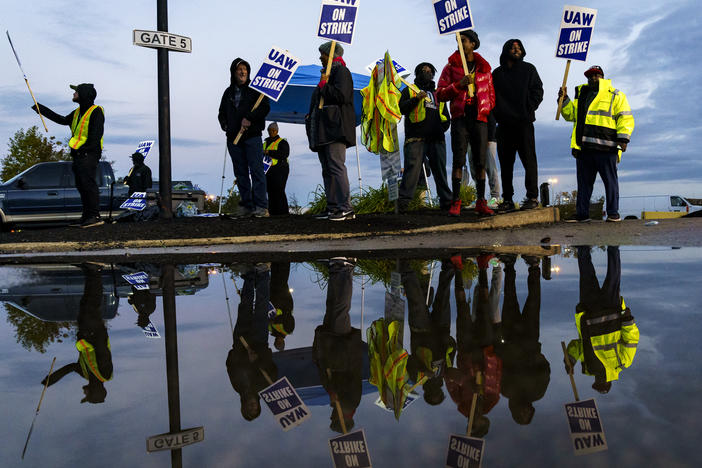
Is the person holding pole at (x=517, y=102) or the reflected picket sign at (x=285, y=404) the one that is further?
the person holding pole at (x=517, y=102)

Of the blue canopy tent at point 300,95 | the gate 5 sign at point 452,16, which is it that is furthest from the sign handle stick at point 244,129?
the blue canopy tent at point 300,95

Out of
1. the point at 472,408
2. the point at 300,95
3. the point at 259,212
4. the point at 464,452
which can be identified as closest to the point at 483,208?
the point at 259,212

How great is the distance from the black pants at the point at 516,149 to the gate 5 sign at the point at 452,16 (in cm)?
152

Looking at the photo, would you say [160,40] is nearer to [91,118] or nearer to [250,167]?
[91,118]

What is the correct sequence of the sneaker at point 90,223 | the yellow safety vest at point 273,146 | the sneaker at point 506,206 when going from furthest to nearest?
1. the yellow safety vest at point 273,146
2. the sneaker at point 90,223
3. the sneaker at point 506,206

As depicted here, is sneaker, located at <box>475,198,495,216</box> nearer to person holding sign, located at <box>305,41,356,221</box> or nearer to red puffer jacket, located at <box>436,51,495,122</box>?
red puffer jacket, located at <box>436,51,495,122</box>

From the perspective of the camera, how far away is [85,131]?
34.3 feet

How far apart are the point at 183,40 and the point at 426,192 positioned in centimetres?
597

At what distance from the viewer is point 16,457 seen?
5.27 feet

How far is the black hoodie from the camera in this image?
9305mm

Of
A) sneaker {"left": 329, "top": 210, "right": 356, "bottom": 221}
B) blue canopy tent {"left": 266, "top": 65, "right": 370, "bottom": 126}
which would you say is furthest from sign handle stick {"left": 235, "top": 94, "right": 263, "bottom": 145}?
blue canopy tent {"left": 266, "top": 65, "right": 370, "bottom": 126}

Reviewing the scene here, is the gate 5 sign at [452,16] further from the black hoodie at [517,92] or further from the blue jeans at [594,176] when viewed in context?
the blue jeans at [594,176]

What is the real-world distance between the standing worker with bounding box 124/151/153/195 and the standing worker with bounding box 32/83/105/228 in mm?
3784

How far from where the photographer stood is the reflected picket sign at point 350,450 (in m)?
1.50
